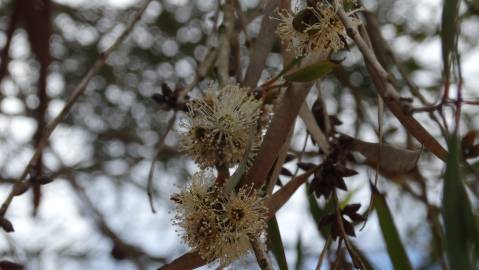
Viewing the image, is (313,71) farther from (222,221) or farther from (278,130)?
(222,221)

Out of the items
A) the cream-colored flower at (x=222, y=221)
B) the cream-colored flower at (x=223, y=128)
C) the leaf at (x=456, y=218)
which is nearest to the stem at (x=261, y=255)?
the cream-colored flower at (x=222, y=221)

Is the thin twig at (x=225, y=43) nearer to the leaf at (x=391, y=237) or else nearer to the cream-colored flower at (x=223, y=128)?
the cream-colored flower at (x=223, y=128)

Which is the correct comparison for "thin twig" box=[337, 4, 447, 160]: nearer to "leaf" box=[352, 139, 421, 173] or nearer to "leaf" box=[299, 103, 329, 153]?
"leaf" box=[352, 139, 421, 173]

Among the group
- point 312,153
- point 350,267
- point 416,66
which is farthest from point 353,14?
point 416,66

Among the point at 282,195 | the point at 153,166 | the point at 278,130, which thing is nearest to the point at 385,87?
the point at 278,130

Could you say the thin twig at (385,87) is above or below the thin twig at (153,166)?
above

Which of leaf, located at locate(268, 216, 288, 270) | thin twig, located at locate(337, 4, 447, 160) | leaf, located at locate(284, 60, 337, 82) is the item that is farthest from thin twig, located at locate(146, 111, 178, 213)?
thin twig, located at locate(337, 4, 447, 160)

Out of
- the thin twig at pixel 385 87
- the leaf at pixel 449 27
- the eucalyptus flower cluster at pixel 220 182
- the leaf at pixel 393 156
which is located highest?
the leaf at pixel 449 27
